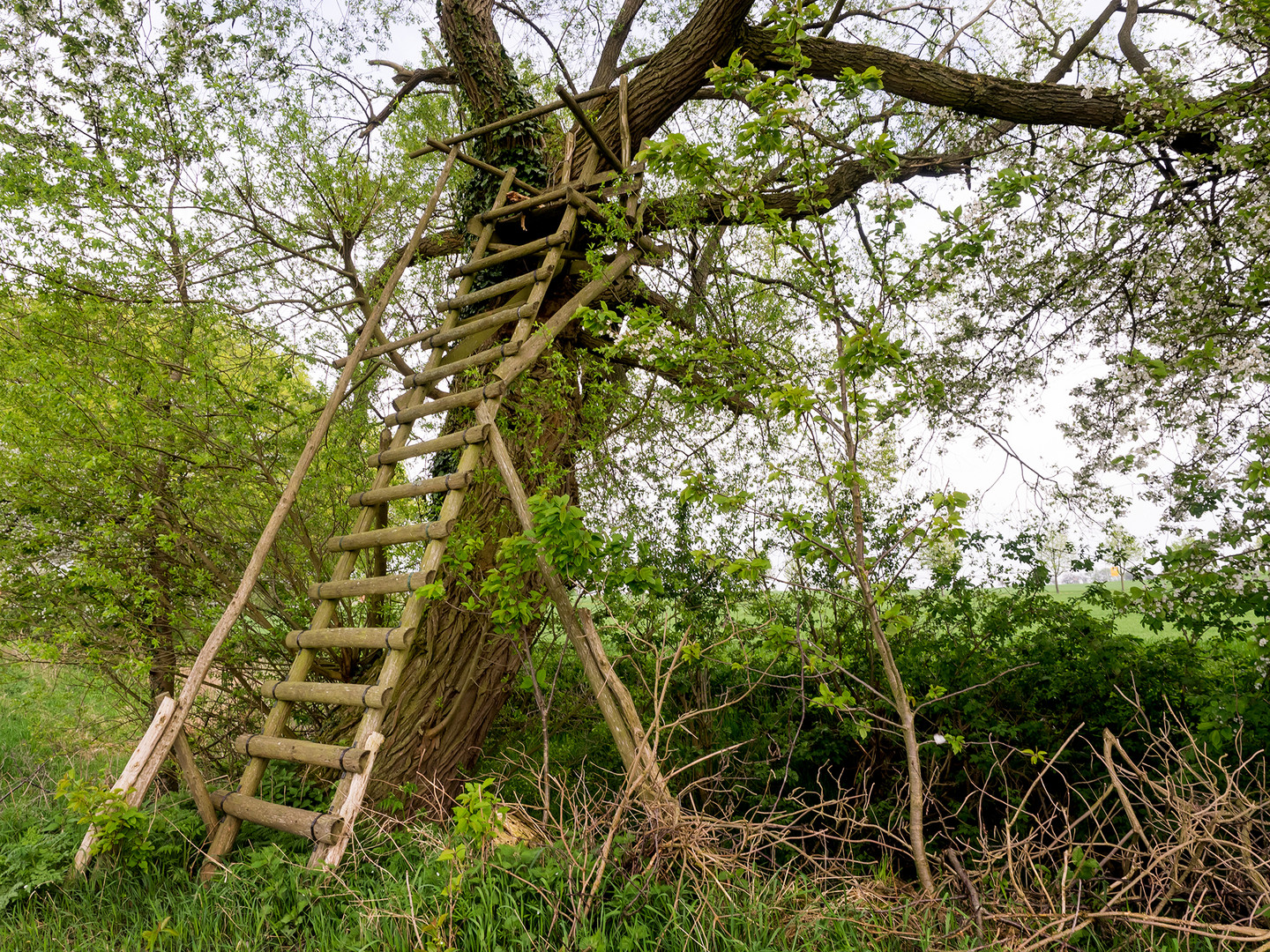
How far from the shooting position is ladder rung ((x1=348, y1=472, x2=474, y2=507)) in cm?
374

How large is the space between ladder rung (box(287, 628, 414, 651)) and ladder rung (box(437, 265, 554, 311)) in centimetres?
208

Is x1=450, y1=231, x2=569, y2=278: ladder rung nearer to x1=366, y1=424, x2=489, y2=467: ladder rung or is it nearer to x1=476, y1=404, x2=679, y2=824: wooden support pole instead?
x1=366, y1=424, x2=489, y2=467: ladder rung

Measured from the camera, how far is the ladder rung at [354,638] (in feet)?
11.2

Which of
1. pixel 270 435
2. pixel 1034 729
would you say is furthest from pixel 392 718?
pixel 1034 729

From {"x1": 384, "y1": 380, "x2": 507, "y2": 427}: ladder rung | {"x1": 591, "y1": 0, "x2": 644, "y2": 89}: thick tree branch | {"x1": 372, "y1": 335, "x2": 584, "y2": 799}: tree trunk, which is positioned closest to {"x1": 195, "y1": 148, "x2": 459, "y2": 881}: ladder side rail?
{"x1": 384, "y1": 380, "x2": 507, "y2": 427}: ladder rung

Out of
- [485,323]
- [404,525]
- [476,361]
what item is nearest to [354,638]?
[404,525]

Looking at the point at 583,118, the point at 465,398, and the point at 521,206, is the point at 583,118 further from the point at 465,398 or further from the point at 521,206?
the point at 465,398

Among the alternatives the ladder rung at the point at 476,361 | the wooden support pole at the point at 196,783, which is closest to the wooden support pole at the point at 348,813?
the wooden support pole at the point at 196,783

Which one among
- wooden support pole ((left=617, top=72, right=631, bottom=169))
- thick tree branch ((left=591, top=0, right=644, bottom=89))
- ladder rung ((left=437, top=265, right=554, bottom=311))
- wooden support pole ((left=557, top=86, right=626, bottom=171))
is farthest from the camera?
thick tree branch ((left=591, top=0, right=644, bottom=89))

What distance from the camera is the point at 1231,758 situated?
418 centimetres

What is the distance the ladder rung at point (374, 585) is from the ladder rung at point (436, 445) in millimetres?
677

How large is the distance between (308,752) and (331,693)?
0.84 ft

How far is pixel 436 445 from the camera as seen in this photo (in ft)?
13.1

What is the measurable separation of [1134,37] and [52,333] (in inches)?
320
